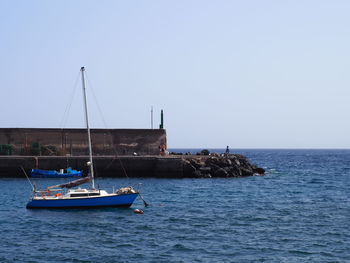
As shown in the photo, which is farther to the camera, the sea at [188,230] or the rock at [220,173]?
the rock at [220,173]

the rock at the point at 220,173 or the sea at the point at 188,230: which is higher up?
the rock at the point at 220,173

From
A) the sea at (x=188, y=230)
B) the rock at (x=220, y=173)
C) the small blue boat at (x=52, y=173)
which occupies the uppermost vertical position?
the small blue boat at (x=52, y=173)

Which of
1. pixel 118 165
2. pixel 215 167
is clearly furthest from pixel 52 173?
pixel 215 167

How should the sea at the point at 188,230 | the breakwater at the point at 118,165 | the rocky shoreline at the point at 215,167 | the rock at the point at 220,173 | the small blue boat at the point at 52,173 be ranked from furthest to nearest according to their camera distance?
the rock at the point at 220,173 → the rocky shoreline at the point at 215,167 → the breakwater at the point at 118,165 → the small blue boat at the point at 52,173 → the sea at the point at 188,230

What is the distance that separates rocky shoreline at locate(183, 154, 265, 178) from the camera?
53500mm

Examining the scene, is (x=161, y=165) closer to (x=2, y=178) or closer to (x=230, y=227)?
(x=2, y=178)

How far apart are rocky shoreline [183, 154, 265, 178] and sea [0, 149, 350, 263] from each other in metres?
13.3

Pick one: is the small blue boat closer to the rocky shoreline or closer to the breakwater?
the breakwater

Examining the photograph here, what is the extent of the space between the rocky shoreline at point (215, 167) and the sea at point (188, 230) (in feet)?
43.6

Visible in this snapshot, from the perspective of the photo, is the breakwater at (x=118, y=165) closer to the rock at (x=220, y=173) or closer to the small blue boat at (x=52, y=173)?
the rock at (x=220, y=173)

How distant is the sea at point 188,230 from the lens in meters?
20.5

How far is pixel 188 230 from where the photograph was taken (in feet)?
81.9

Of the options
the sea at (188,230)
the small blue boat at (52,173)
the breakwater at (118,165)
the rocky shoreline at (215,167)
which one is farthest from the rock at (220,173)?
the sea at (188,230)

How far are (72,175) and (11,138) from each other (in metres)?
11.8
